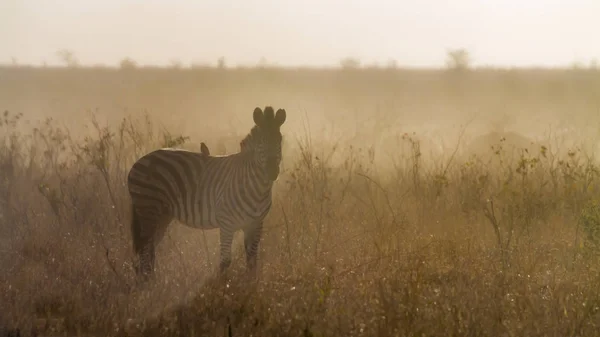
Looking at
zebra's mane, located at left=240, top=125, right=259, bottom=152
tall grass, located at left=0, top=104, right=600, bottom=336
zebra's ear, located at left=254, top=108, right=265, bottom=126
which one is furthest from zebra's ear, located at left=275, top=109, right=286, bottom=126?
tall grass, located at left=0, top=104, right=600, bottom=336

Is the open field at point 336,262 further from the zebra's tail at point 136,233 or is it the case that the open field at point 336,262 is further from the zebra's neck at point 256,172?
the zebra's neck at point 256,172

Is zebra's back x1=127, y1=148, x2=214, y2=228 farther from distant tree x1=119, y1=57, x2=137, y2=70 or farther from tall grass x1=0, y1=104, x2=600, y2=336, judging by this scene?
distant tree x1=119, y1=57, x2=137, y2=70

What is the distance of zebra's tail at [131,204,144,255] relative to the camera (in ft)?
22.4

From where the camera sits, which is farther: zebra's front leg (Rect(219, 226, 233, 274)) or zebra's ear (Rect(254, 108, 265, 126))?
zebra's front leg (Rect(219, 226, 233, 274))

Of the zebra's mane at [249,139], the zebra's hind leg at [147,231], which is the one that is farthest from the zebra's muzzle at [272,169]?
the zebra's hind leg at [147,231]

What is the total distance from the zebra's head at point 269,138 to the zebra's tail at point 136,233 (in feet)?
4.75

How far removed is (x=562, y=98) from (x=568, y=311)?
29.4m

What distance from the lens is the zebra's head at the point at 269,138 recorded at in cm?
636

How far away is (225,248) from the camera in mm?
6496

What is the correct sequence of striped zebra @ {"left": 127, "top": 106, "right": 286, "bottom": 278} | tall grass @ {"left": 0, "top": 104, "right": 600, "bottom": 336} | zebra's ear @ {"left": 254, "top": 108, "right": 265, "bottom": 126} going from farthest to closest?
striped zebra @ {"left": 127, "top": 106, "right": 286, "bottom": 278} → zebra's ear @ {"left": 254, "top": 108, "right": 265, "bottom": 126} → tall grass @ {"left": 0, "top": 104, "right": 600, "bottom": 336}

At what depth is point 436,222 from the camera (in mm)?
7789

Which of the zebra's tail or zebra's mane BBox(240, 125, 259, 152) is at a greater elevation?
zebra's mane BBox(240, 125, 259, 152)

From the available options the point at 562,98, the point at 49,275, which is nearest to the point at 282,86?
the point at 562,98

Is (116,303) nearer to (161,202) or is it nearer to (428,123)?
(161,202)
